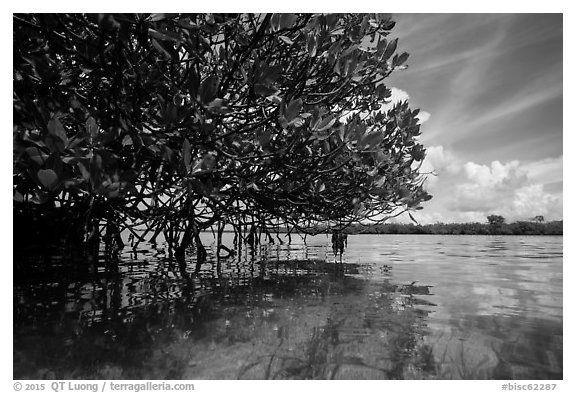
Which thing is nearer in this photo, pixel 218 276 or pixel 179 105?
pixel 179 105

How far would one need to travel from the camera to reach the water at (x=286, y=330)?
5.01 feet

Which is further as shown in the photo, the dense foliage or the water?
the dense foliage

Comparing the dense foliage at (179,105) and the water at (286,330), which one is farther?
the dense foliage at (179,105)

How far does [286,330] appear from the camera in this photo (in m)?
1.94

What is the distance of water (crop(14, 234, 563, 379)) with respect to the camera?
5.01 feet

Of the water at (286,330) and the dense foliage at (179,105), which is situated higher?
the dense foliage at (179,105)

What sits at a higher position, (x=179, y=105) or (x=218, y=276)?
(x=179, y=105)

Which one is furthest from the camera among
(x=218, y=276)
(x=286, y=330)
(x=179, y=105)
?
(x=218, y=276)

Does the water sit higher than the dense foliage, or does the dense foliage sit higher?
the dense foliage

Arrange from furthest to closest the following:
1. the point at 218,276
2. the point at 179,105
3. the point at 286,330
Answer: the point at 218,276
the point at 179,105
the point at 286,330

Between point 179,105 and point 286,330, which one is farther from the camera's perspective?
point 179,105
